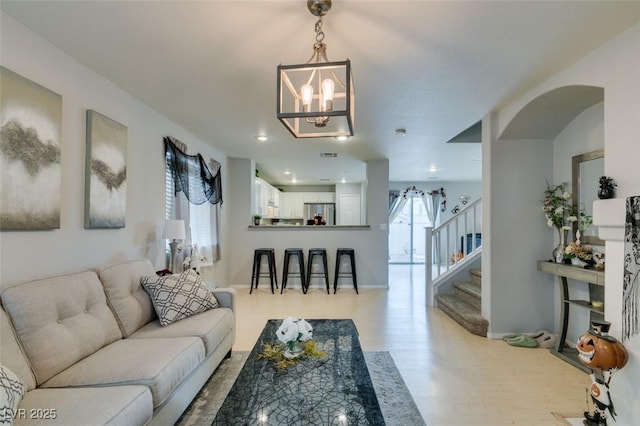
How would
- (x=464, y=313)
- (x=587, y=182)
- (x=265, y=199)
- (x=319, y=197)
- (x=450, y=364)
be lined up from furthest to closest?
A: (x=319, y=197), (x=265, y=199), (x=464, y=313), (x=587, y=182), (x=450, y=364)

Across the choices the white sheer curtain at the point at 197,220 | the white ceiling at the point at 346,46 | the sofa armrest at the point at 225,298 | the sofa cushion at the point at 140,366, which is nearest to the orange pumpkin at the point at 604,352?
the white ceiling at the point at 346,46

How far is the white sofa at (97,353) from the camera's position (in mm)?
1364

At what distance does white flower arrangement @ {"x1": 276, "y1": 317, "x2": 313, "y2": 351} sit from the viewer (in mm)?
1882

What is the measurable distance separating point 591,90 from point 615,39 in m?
0.66

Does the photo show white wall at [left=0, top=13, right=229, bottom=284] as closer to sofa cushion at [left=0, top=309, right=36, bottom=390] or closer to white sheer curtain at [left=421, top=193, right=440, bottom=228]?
sofa cushion at [left=0, top=309, right=36, bottom=390]

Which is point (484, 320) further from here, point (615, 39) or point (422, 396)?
point (615, 39)

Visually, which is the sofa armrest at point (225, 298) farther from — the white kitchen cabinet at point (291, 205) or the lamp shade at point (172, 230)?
the white kitchen cabinet at point (291, 205)

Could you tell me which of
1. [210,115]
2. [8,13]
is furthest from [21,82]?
[210,115]

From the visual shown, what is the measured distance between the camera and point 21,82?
1.83 m

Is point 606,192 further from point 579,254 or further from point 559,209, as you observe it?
point 559,209

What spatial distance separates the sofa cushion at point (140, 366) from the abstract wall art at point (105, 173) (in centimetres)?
105

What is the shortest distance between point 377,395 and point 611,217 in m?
1.93

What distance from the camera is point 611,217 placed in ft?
6.32

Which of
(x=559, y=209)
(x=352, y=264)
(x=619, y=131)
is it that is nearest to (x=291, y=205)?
(x=352, y=264)
